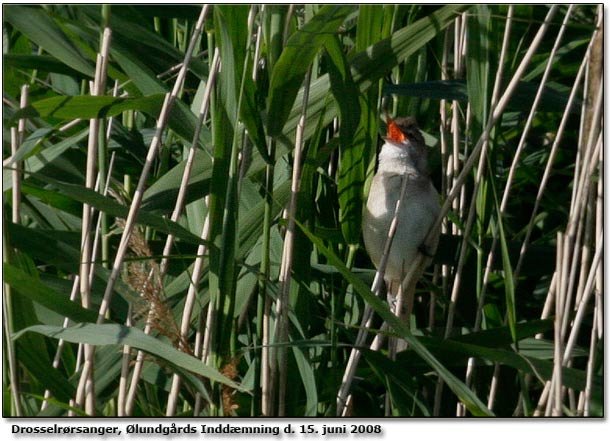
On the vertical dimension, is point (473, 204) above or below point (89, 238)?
above

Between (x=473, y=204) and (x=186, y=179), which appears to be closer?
(x=186, y=179)

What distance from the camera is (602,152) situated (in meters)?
2.65

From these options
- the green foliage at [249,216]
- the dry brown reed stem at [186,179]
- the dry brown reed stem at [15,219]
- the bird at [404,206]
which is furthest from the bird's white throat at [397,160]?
the dry brown reed stem at [15,219]

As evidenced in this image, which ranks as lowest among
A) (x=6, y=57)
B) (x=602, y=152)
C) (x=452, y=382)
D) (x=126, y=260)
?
(x=452, y=382)

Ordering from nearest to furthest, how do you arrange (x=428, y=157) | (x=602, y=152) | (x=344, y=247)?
(x=602, y=152) → (x=344, y=247) → (x=428, y=157)

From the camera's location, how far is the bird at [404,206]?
331 cm

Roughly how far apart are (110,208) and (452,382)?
3.59ft

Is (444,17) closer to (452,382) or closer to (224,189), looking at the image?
(224,189)

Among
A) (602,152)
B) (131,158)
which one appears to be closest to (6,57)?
(131,158)

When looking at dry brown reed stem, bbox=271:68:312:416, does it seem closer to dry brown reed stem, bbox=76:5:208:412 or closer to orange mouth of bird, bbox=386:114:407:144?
dry brown reed stem, bbox=76:5:208:412

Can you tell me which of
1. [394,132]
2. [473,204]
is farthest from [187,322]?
[394,132]

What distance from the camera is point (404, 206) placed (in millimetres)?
3420

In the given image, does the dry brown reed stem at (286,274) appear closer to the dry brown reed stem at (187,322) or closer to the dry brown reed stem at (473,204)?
the dry brown reed stem at (187,322)

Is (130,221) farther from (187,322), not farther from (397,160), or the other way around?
(397,160)
